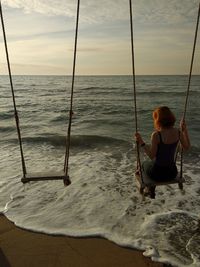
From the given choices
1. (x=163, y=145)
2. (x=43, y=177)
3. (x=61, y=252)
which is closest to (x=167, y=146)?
(x=163, y=145)

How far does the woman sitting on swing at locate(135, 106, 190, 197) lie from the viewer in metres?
5.13

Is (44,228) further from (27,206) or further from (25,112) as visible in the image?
(25,112)

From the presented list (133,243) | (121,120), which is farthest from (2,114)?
(133,243)

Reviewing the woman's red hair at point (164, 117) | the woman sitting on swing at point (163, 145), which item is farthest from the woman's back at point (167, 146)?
the woman's red hair at point (164, 117)

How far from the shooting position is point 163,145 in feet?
17.4

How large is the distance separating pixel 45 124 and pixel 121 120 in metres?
3.97

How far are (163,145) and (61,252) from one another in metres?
2.07

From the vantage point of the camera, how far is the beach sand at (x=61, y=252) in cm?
505

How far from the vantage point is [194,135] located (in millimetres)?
15273

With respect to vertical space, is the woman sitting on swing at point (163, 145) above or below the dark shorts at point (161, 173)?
above

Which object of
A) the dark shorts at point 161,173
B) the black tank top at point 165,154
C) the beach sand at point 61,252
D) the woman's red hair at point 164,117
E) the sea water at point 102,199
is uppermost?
the woman's red hair at point 164,117

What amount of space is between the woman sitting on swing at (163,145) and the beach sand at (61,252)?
0.98m

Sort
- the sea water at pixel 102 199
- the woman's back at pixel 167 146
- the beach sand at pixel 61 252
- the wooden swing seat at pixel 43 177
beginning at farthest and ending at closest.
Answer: the sea water at pixel 102 199
the wooden swing seat at pixel 43 177
the woman's back at pixel 167 146
the beach sand at pixel 61 252

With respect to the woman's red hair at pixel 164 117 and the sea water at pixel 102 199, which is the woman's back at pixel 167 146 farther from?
A: the sea water at pixel 102 199
